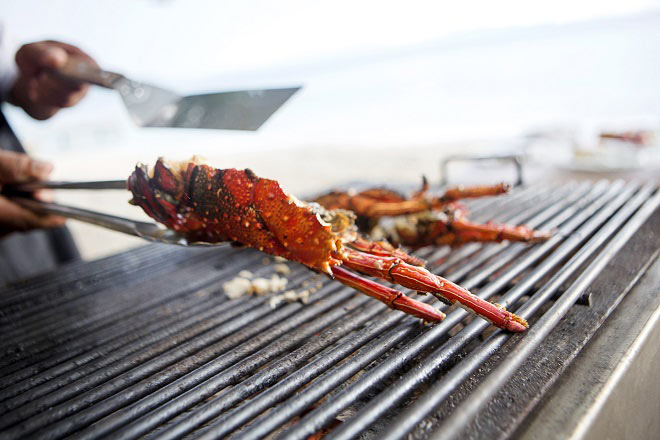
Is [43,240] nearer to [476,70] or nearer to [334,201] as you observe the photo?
[334,201]

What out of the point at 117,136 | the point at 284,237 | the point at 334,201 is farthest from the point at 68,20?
the point at 117,136

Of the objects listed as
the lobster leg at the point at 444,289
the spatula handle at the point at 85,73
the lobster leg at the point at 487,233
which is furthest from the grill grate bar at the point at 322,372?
the spatula handle at the point at 85,73

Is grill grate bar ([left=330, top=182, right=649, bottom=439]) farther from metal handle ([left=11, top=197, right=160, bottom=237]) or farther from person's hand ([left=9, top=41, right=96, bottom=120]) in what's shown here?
person's hand ([left=9, top=41, right=96, bottom=120])

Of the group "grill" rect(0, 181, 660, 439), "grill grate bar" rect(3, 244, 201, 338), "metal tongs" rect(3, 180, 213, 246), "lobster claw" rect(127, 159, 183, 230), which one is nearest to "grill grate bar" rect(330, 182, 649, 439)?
"grill" rect(0, 181, 660, 439)

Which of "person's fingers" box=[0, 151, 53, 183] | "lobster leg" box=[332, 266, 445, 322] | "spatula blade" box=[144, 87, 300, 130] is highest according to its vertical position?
"spatula blade" box=[144, 87, 300, 130]

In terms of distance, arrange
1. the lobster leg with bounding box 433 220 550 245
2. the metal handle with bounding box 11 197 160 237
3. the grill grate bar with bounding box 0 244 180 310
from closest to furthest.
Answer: the metal handle with bounding box 11 197 160 237 < the lobster leg with bounding box 433 220 550 245 < the grill grate bar with bounding box 0 244 180 310

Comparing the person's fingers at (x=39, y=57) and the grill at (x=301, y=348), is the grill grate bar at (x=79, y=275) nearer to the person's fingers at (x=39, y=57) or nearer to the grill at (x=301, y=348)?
the grill at (x=301, y=348)
